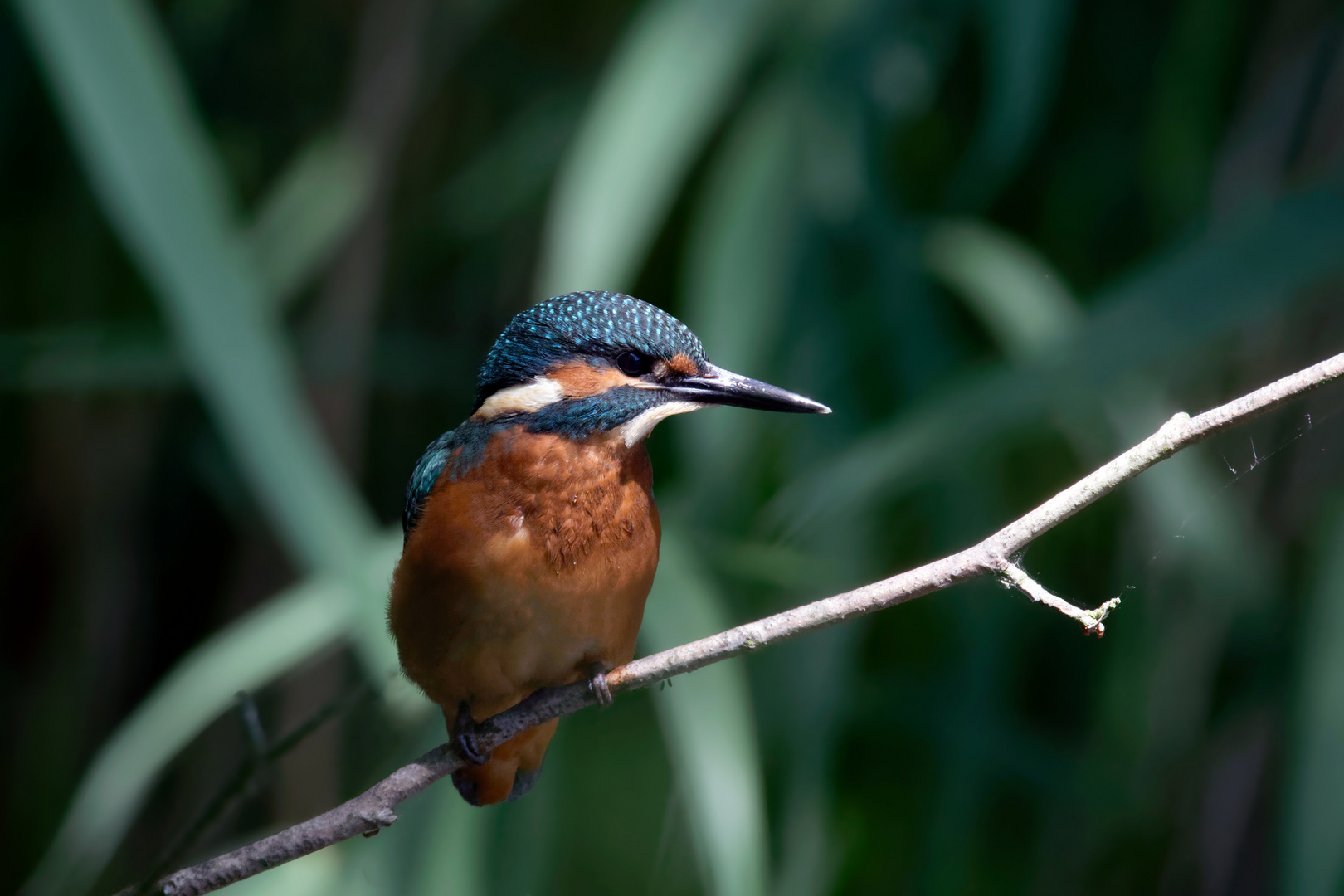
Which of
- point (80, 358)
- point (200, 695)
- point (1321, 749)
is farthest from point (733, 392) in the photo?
point (80, 358)

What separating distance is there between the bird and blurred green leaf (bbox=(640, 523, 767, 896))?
0.99ft

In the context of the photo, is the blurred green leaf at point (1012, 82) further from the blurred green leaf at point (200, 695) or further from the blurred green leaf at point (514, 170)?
the blurred green leaf at point (200, 695)

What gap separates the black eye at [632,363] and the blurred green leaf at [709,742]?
46 centimetres

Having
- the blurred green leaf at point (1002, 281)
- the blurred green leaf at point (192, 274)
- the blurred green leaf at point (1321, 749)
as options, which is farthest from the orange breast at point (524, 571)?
the blurred green leaf at point (1002, 281)

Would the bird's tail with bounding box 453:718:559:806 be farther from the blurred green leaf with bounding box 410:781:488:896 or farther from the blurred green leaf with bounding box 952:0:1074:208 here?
the blurred green leaf with bounding box 952:0:1074:208

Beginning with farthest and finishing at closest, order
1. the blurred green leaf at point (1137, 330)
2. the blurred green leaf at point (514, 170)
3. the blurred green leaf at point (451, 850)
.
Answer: the blurred green leaf at point (514, 170)
the blurred green leaf at point (1137, 330)
the blurred green leaf at point (451, 850)

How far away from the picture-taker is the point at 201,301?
154cm

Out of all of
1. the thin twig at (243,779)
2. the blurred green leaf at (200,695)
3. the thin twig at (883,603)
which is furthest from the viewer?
the blurred green leaf at (200,695)

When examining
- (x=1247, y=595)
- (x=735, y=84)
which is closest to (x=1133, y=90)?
(x=735, y=84)

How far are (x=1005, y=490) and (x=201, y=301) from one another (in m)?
1.31

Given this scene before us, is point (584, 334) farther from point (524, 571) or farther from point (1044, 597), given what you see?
point (1044, 597)

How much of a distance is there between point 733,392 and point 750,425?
66 cm

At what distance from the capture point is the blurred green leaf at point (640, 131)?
1.52 metres

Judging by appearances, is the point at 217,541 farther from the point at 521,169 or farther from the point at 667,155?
the point at 667,155
